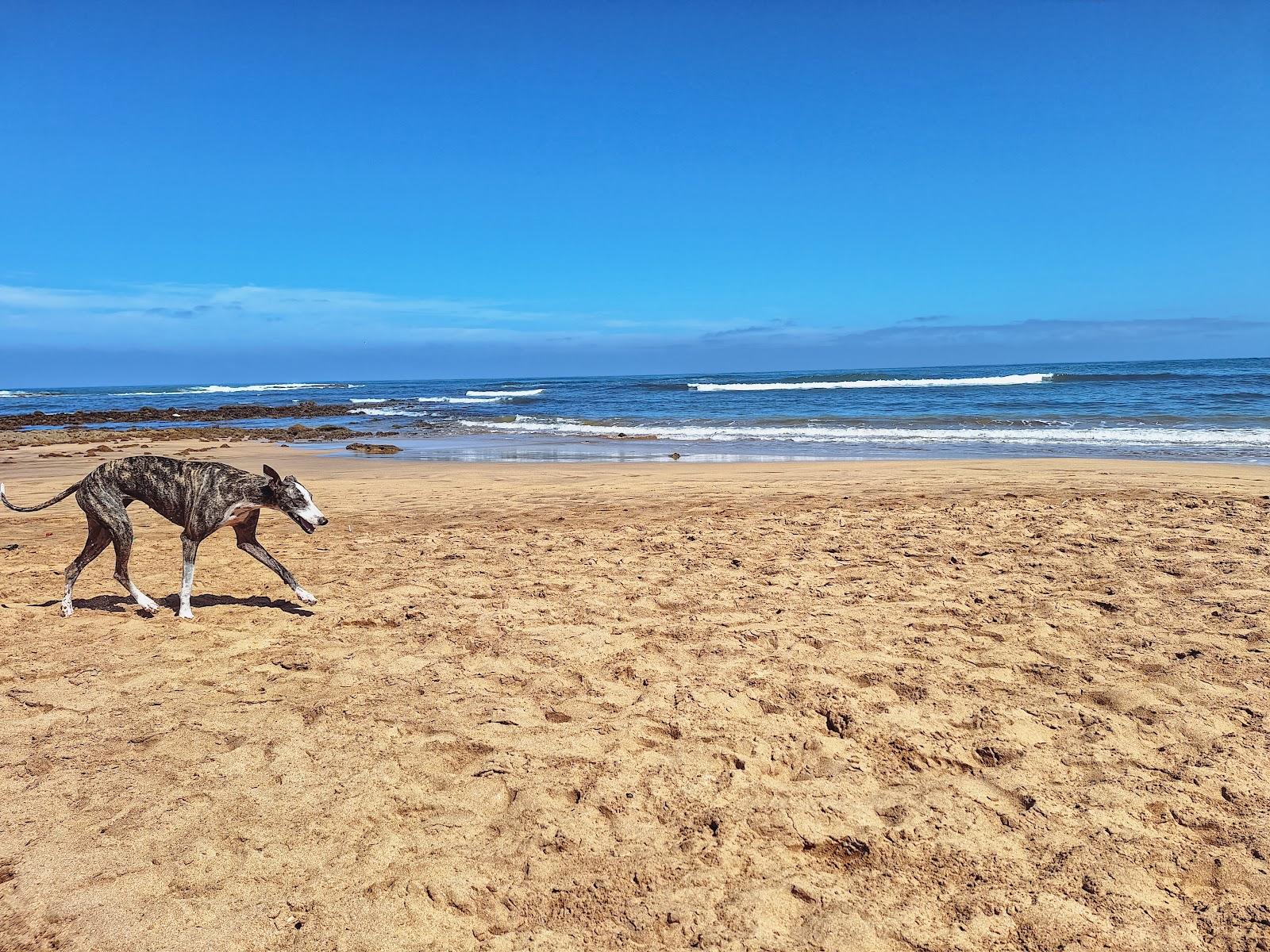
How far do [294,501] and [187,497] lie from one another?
74 centimetres

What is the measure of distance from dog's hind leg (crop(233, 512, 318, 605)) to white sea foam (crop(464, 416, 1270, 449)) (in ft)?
49.6

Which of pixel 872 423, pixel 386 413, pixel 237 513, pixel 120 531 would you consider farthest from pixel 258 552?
pixel 386 413

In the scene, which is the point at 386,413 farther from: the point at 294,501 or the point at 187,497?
the point at 294,501

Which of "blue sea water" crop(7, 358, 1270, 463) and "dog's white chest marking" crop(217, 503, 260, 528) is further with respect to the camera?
"blue sea water" crop(7, 358, 1270, 463)

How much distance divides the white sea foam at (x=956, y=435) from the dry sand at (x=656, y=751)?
37.7 ft

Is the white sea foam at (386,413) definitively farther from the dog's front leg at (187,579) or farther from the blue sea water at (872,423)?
A: the dog's front leg at (187,579)

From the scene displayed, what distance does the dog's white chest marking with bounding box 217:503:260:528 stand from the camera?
5.24 meters

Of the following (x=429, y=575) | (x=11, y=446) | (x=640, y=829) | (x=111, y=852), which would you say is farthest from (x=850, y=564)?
(x=11, y=446)

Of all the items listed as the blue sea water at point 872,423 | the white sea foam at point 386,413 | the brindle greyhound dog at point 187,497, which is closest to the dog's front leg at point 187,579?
the brindle greyhound dog at point 187,497

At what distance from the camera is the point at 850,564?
6352 millimetres

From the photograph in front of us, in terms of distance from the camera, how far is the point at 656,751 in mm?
3523

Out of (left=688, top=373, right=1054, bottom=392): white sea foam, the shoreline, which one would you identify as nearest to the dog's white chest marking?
the shoreline

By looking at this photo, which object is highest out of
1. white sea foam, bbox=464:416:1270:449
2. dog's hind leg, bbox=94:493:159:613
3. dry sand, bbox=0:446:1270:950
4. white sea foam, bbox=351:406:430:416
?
dog's hind leg, bbox=94:493:159:613

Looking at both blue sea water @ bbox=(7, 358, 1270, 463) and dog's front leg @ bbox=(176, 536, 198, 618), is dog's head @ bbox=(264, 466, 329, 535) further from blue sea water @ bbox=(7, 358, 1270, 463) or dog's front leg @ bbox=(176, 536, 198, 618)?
blue sea water @ bbox=(7, 358, 1270, 463)
